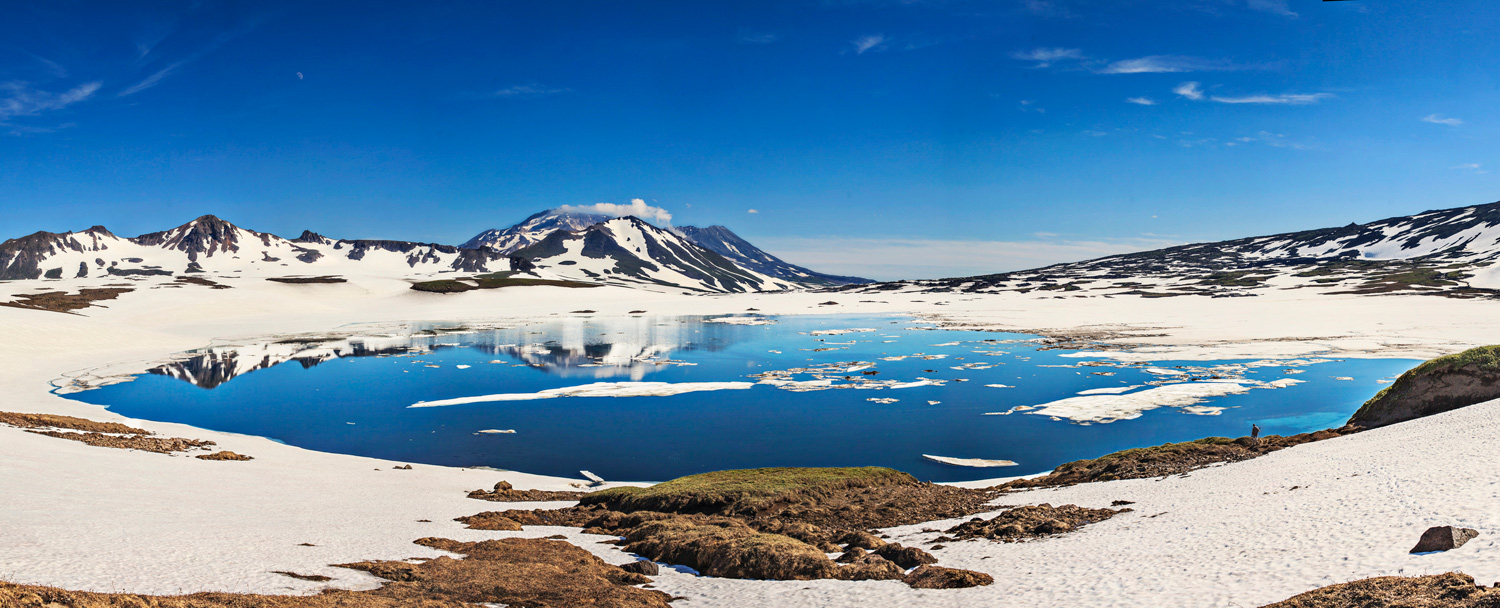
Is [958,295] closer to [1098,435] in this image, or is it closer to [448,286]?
[448,286]

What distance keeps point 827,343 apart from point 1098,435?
132ft

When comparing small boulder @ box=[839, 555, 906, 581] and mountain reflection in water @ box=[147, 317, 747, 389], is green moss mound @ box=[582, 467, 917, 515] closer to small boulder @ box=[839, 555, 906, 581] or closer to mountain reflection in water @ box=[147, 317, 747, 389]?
small boulder @ box=[839, 555, 906, 581]

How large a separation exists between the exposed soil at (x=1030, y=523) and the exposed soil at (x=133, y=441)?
989 inches

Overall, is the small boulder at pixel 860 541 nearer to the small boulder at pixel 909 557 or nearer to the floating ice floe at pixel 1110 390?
A: the small boulder at pixel 909 557

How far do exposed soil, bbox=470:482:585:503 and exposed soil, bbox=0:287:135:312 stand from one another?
9297 centimetres

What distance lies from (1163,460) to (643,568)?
1601cm

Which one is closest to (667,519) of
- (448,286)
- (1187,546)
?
(1187,546)

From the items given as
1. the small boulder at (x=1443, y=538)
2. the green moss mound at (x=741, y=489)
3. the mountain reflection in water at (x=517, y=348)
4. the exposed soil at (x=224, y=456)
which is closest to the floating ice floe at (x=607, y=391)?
the mountain reflection in water at (x=517, y=348)

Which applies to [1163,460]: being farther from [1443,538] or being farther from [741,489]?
[741,489]

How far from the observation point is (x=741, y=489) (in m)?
20.0

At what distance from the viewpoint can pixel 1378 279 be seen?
152000 mm

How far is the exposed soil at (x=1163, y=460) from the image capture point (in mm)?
19719

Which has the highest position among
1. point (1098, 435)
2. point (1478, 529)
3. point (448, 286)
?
point (448, 286)

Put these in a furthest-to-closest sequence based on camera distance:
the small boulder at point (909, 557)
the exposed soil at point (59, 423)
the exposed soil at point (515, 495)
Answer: the exposed soil at point (59, 423) → the exposed soil at point (515, 495) → the small boulder at point (909, 557)
